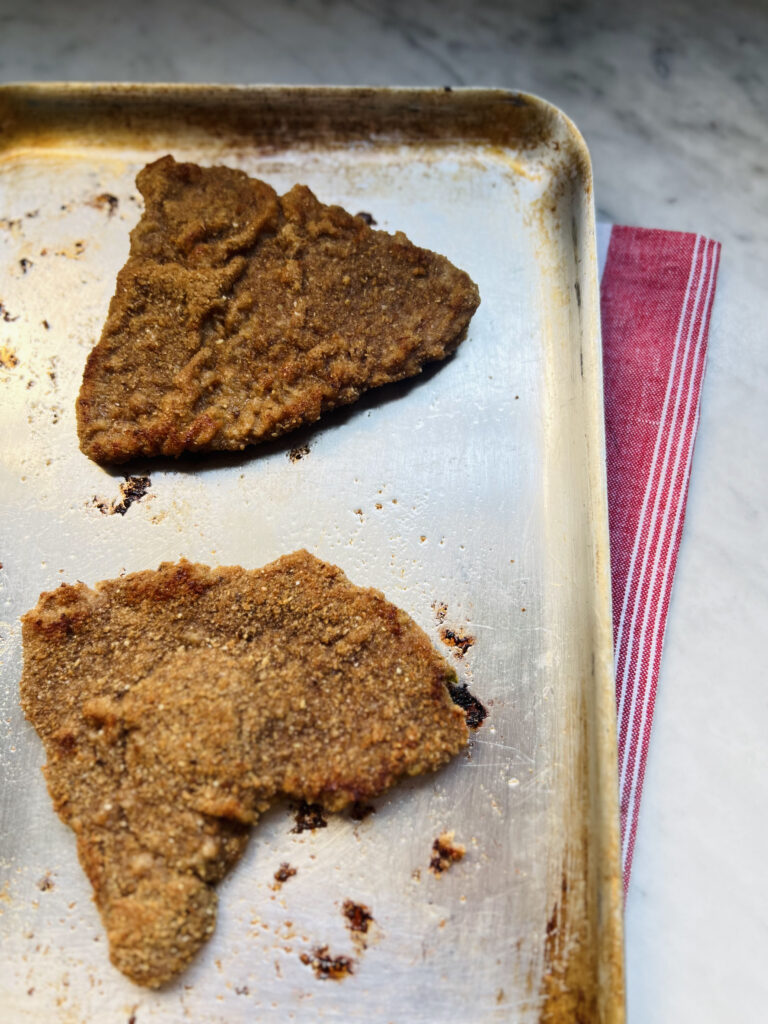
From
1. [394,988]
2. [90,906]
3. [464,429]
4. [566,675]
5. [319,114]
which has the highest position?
[319,114]

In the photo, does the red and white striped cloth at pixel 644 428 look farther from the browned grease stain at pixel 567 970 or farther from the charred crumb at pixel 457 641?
the charred crumb at pixel 457 641

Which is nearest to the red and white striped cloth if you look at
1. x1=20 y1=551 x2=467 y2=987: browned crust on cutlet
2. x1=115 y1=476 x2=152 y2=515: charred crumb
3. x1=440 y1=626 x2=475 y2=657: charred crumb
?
x1=440 y1=626 x2=475 y2=657: charred crumb

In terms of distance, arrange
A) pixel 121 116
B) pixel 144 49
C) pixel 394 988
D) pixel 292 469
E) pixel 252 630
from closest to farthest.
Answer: pixel 394 988
pixel 252 630
pixel 292 469
pixel 121 116
pixel 144 49

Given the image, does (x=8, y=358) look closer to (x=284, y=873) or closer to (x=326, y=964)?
(x=284, y=873)

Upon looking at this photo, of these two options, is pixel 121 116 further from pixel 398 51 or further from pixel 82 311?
pixel 398 51

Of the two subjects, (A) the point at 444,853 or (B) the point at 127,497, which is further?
(B) the point at 127,497

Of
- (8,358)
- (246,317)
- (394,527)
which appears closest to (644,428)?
(394,527)

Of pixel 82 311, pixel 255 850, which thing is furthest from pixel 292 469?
pixel 255 850
